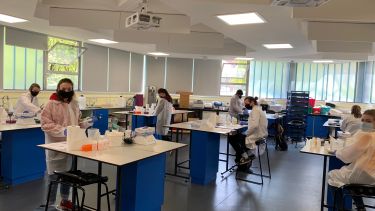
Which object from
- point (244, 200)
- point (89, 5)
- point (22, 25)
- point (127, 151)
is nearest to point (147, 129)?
point (127, 151)

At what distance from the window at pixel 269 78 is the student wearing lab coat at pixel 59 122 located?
795 centimetres

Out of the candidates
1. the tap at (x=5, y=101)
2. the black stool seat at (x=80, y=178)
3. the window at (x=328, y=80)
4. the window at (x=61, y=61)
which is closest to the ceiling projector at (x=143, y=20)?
the black stool seat at (x=80, y=178)

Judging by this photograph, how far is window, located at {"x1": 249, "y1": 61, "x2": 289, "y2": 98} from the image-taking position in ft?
33.7

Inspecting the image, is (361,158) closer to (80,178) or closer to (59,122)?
(80,178)

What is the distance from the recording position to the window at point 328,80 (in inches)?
372

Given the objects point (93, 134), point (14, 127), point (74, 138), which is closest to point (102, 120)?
point (14, 127)

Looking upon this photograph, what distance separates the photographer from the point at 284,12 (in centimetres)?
383

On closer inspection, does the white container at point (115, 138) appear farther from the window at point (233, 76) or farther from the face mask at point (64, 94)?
the window at point (233, 76)

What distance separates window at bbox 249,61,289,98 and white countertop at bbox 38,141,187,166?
7.57 meters

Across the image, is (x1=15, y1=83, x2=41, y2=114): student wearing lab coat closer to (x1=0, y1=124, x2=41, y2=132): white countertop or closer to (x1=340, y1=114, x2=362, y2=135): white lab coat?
(x1=0, y1=124, x2=41, y2=132): white countertop

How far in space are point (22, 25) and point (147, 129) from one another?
161 inches

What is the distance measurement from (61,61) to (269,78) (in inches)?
258

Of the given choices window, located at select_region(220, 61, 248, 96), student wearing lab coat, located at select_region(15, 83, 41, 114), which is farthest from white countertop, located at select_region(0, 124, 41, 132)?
window, located at select_region(220, 61, 248, 96)

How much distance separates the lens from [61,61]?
7.43 m
